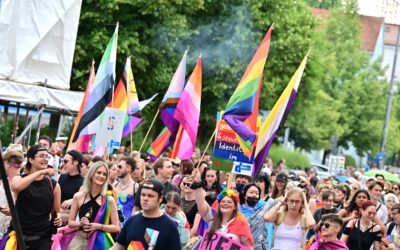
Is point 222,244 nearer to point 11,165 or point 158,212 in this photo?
point 158,212

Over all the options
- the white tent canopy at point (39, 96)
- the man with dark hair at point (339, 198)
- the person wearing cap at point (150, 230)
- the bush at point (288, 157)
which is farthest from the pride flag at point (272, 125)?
the bush at point (288, 157)

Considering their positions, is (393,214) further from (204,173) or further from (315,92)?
(315,92)

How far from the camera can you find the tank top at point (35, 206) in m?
10.3

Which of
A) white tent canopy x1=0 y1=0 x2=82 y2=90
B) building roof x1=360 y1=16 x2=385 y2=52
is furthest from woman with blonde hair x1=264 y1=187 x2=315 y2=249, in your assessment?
building roof x1=360 y1=16 x2=385 y2=52

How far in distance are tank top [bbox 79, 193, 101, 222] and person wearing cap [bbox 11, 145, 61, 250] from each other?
15.8 inches

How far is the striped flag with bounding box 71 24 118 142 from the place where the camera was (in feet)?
57.9

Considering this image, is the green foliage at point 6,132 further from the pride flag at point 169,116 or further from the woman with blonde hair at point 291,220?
the woman with blonde hair at point 291,220

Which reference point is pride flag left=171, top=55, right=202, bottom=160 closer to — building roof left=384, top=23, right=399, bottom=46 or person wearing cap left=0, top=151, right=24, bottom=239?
person wearing cap left=0, top=151, right=24, bottom=239

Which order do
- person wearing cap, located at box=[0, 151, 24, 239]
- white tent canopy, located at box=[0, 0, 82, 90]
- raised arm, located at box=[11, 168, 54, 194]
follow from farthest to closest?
white tent canopy, located at box=[0, 0, 82, 90]
person wearing cap, located at box=[0, 151, 24, 239]
raised arm, located at box=[11, 168, 54, 194]

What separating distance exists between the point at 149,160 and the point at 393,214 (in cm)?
709

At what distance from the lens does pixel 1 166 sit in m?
5.43

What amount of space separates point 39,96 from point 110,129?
6344mm

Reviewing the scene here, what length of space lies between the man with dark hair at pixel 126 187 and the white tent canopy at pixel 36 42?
1082 cm

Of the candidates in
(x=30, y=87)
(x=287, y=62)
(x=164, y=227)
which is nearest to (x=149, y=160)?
(x=30, y=87)
